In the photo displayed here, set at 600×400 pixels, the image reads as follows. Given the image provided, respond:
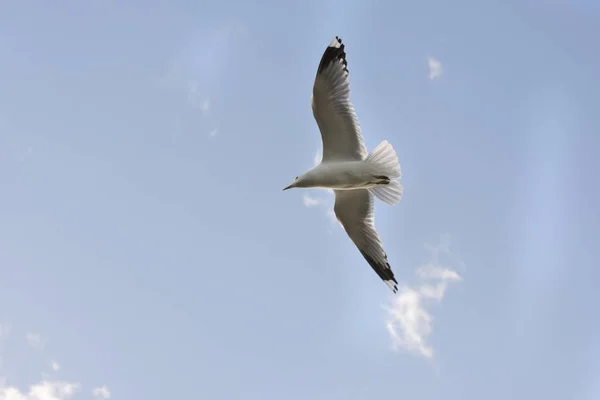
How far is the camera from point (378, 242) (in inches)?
362

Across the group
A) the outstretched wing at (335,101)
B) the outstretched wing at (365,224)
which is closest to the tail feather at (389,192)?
the outstretched wing at (365,224)

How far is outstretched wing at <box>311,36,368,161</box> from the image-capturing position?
8305 millimetres

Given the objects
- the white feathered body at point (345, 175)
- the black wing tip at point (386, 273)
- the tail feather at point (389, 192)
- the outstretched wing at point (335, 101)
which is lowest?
the black wing tip at point (386, 273)

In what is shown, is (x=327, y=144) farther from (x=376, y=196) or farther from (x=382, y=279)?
(x=382, y=279)

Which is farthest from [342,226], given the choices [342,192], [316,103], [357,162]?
[316,103]

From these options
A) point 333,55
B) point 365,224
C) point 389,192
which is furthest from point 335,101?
point 365,224

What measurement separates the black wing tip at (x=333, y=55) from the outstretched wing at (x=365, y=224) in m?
1.74

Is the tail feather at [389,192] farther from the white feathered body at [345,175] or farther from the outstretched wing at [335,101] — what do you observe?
the outstretched wing at [335,101]

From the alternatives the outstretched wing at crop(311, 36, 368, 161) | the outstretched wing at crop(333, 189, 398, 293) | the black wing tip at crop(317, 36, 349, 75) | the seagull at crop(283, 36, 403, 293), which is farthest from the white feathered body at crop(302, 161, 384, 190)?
the black wing tip at crop(317, 36, 349, 75)

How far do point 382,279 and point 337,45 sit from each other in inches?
124

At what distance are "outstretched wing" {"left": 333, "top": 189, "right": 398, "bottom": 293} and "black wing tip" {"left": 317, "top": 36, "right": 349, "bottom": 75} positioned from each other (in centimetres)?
174

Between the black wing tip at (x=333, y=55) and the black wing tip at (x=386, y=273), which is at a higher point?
the black wing tip at (x=333, y=55)

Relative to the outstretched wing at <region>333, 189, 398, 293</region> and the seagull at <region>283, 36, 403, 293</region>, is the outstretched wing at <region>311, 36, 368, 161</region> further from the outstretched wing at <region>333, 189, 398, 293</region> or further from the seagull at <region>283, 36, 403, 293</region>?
the outstretched wing at <region>333, 189, 398, 293</region>

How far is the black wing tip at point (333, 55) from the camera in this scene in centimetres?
834
